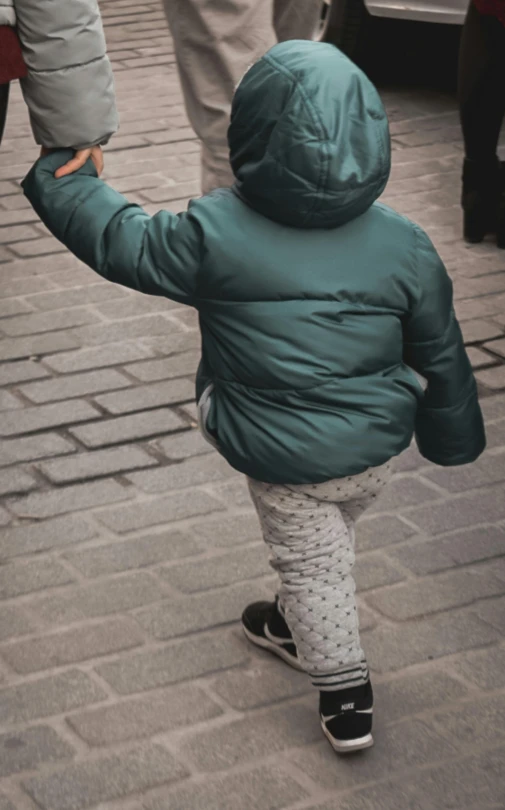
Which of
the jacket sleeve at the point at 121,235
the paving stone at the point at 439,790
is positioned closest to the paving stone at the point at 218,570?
the paving stone at the point at 439,790

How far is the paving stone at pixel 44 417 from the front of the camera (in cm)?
425

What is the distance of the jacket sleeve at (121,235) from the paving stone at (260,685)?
892 millimetres

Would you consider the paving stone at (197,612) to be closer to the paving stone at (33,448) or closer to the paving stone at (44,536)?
the paving stone at (44,536)

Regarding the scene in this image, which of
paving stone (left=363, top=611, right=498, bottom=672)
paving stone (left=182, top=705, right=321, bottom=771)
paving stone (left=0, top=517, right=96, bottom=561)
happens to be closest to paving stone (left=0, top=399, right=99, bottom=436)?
paving stone (left=0, top=517, right=96, bottom=561)

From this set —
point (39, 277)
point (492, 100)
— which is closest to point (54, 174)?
point (39, 277)

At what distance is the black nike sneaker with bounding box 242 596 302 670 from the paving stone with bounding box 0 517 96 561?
0.61m

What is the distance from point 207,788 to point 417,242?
3.76ft

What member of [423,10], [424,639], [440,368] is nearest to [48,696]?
[424,639]

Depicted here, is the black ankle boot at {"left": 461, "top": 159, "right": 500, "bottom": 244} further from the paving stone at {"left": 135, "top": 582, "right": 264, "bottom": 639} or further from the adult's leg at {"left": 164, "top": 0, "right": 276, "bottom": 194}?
the paving stone at {"left": 135, "top": 582, "right": 264, "bottom": 639}

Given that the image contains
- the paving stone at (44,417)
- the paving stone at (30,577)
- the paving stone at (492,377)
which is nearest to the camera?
the paving stone at (30,577)

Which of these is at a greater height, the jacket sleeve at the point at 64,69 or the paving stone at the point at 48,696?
the jacket sleeve at the point at 64,69

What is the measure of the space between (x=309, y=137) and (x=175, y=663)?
1261mm

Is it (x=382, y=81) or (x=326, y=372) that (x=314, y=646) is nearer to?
(x=326, y=372)

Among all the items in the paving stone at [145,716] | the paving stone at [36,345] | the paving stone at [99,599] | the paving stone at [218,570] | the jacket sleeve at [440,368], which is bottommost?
the paving stone at [36,345]
